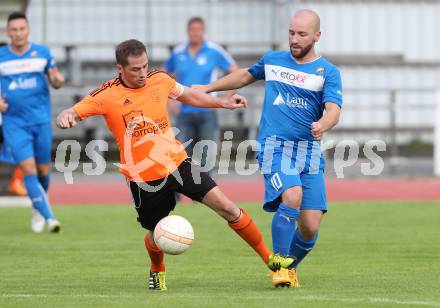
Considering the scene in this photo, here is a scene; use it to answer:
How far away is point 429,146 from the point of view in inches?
1019

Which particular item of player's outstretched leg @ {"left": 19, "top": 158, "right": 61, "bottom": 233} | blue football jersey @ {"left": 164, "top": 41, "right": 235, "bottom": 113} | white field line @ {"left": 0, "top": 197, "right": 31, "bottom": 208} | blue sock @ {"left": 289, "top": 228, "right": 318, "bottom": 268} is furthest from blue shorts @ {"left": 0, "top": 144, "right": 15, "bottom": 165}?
blue sock @ {"left": 289, "top": 228, "right": 318, "bottom": 268}

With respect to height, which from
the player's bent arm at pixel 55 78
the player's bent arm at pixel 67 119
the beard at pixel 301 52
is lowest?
the player's bent arm at pixel 55 78

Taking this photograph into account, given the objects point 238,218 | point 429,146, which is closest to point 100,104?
point 238,218

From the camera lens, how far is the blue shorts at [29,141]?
1355 centimetres

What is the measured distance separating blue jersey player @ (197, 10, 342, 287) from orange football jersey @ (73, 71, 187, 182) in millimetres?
742

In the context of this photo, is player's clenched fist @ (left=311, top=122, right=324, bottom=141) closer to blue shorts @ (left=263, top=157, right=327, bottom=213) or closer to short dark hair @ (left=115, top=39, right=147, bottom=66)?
blue shorts @ (left=263, top=157, right=327, bottom=213)

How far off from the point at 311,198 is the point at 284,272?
69 cm

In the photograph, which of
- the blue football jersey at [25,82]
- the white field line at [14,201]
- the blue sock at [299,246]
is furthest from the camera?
the white field line at [14,201]

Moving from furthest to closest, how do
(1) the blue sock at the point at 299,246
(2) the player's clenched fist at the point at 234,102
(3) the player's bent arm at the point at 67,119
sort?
(1) the blue sock at the point at 299,246
(2) the player's clenched fist at the point at 234,102
(3) the player's bent arm at the point at 67,119

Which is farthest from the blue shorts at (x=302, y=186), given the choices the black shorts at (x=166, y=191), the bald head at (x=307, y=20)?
the bald head at (x=307, y=20)

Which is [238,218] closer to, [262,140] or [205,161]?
[262,140]

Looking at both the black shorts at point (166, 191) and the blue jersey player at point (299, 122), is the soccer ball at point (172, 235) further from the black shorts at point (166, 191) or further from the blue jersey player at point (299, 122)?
the blue jersey player at point (299, 122)

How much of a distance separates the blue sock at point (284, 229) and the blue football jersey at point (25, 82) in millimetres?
5388

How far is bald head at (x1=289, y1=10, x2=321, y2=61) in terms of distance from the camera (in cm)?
Result: 908
